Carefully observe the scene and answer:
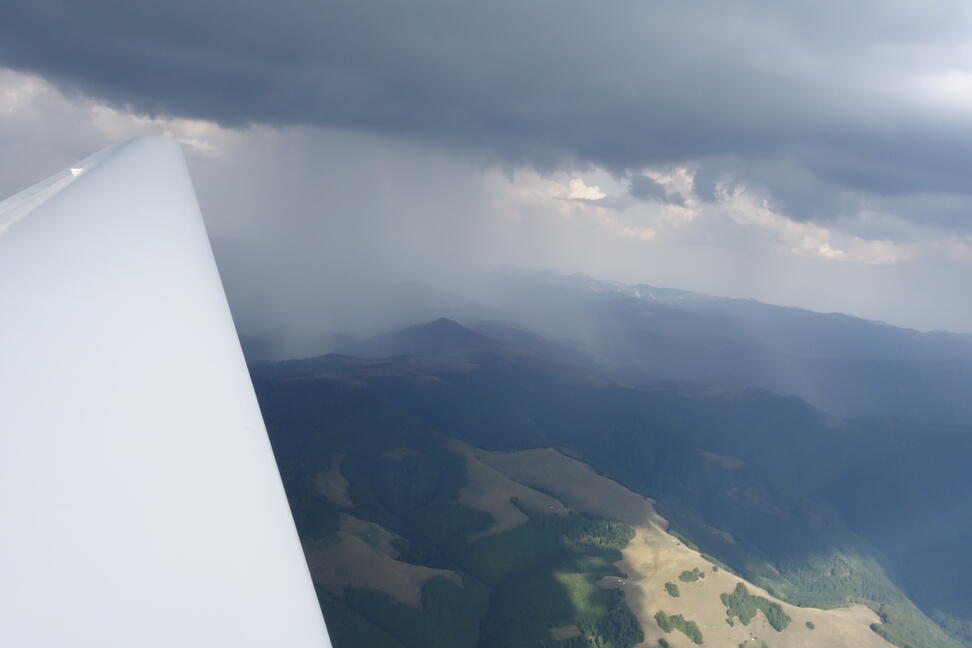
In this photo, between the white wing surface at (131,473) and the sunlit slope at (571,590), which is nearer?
the white wing surface at (131,473)

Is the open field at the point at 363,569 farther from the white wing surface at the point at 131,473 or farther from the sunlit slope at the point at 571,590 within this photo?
the white wing surface at the point at 131,473

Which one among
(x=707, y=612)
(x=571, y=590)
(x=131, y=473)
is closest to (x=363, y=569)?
(x=571, y=590)

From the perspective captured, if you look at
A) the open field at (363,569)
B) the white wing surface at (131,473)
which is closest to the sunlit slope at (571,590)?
the open field at (363,569)

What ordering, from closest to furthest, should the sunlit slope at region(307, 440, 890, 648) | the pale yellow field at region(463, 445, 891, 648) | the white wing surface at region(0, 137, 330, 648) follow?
1. the white wing surface at region(0, 137, 330, 648)
2. the pale yellow field at region(463, 445, 891, 648)
3. the sunlit slope at region(307, 440, 890, 648)

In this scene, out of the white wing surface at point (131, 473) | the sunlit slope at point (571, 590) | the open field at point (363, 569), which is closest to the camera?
the white wing surface at point (131, 473)

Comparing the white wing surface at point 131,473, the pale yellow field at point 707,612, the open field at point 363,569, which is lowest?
the pale yellow field at point 707,612

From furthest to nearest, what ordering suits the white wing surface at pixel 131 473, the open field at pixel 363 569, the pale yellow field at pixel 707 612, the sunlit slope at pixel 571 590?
the open field at pixel 363 569 → the sunlit slope at pixel 571 590 → the pale yellow field at pixel 707 612 → the white wing surface at pixel 131 473

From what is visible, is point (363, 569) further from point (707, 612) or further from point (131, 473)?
point (131, 473)

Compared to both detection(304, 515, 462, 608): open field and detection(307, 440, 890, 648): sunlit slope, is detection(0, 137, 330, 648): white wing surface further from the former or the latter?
detection(304, 515, 462, 608): open field

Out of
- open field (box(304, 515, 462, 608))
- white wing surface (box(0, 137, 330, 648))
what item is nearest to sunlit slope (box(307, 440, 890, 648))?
open field (box(304, 515, 462, 608))
